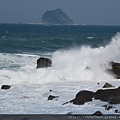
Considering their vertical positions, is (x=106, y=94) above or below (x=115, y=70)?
below

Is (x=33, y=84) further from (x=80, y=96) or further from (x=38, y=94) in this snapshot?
(x=80, y=96)

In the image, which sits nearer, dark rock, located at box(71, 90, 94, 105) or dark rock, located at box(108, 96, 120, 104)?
dark rock, located at box(108, 96, 120, 104)

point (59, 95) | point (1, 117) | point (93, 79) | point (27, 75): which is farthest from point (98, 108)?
point (27, 75)

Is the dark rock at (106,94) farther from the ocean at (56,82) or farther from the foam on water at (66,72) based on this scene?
the foam on water at (66,72)

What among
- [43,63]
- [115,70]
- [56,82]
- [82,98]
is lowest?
[82,98]

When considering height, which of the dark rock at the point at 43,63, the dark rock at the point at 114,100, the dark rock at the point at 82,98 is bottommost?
the dark rock at the point at 114,100

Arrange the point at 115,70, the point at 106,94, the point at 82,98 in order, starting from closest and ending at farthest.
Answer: the point at 82,98 < the point at 106,94 < the point at 115,70

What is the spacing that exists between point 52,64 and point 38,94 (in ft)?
31.5

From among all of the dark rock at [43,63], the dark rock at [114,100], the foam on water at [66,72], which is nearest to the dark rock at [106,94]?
the dark rock at [114,100]

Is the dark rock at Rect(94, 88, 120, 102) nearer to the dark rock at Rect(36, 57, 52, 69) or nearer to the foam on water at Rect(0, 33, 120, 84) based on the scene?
the foam on water at Rect(0, 33, 120, 84)

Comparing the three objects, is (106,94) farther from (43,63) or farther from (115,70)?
(43,63)

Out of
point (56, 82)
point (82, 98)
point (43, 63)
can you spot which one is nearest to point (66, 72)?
point (56, 82)

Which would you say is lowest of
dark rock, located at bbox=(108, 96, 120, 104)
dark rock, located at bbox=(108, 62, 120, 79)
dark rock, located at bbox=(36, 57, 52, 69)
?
dark rock, located at bbox=(108, 96, 120, 104)

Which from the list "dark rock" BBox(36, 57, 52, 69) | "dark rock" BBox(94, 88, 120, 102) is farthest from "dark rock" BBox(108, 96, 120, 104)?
"dark rock" BBox(36, 57, 52, 69)
